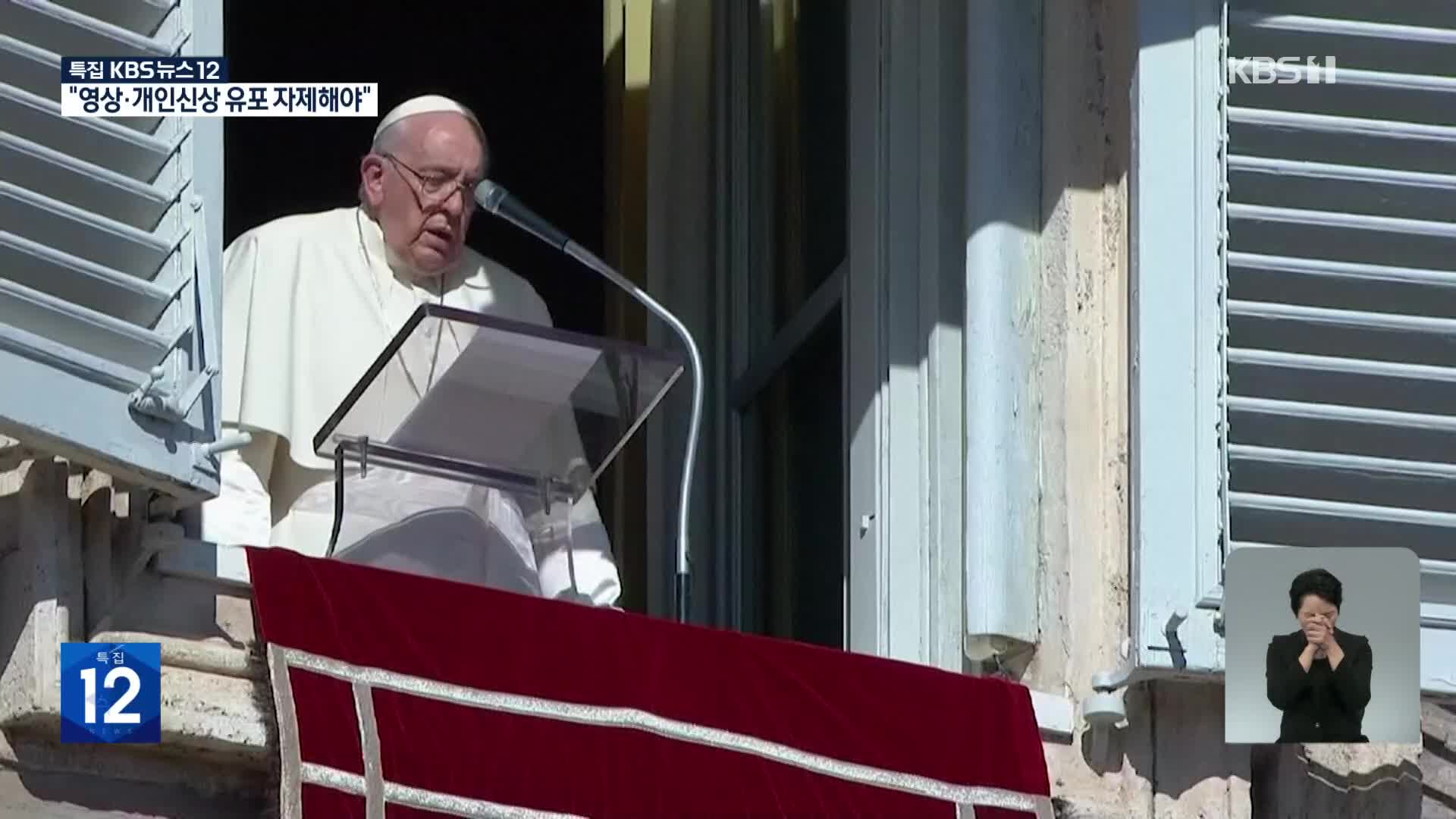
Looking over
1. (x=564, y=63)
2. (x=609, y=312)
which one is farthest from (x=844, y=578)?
(x=564, y=63)

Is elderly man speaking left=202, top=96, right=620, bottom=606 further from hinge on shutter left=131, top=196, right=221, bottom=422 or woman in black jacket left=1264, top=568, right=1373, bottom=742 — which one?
woman in black jacket left=1264, top=568, right=1373, bottom=742

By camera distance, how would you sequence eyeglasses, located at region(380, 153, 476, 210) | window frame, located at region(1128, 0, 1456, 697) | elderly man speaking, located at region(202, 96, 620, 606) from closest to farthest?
window frame, located at region(1128, 0, 1456, 697)
elderly man speaking, located at region(202, 96, 620, 606)
eyeglasses, located at region(380, 153, 476, 210)

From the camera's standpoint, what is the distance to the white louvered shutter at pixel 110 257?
5.66m

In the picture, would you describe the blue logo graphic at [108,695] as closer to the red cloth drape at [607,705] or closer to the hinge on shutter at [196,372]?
the red cloth drape at [607,705]

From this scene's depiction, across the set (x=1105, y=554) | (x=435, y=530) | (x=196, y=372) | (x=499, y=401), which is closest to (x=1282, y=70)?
(x=1105, y=554)

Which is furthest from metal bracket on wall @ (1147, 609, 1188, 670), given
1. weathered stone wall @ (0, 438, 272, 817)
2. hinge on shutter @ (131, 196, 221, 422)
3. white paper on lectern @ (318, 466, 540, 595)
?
hinge on shutter @ (131, 196, 221, 422)

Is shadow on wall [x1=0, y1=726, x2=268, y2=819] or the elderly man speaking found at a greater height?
the elderly man speaking

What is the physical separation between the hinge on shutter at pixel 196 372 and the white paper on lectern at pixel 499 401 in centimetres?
31

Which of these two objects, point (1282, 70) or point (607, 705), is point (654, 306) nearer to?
point (607, 705)

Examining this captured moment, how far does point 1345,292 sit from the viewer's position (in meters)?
6.30

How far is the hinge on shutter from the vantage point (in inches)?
225

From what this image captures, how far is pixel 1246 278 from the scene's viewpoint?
20.5 ft

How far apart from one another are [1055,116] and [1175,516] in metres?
0.70

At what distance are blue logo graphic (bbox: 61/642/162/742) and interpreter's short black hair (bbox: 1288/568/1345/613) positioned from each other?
1.58 meters
